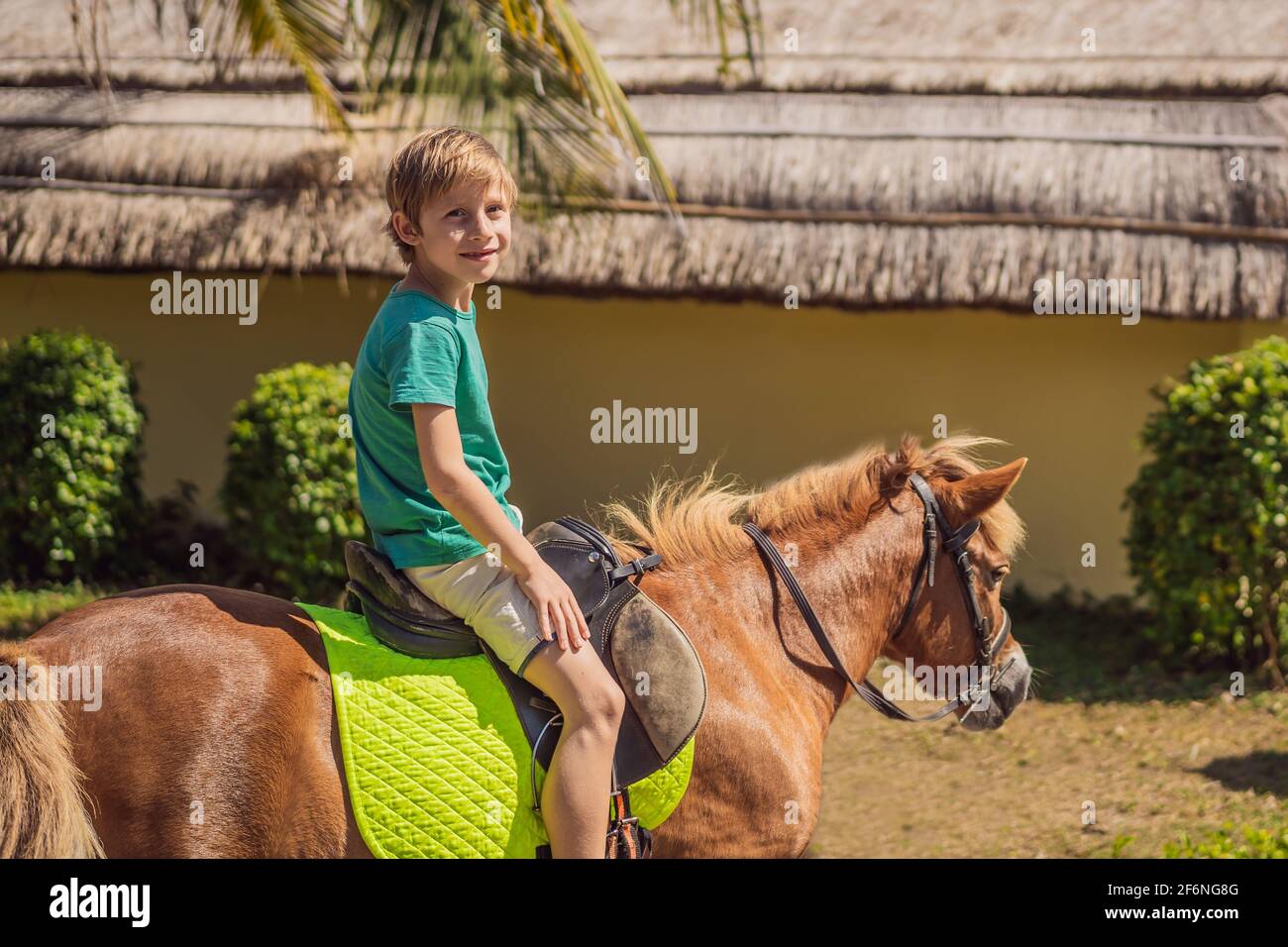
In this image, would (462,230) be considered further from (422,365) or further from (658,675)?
(658,675)

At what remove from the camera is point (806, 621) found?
126 inches

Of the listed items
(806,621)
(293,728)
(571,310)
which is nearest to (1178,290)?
(571,310)

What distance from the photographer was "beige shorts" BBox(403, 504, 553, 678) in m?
2.66

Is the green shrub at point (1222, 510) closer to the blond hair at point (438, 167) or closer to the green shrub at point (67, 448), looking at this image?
the blond hair at point (438, 167)

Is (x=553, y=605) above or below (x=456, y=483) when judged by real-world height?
below

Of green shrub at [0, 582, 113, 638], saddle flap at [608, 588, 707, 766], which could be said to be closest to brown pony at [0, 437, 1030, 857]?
Result: saddle flap at [608, 588, 707, 766]

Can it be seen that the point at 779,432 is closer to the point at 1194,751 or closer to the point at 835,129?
the point at 835,129

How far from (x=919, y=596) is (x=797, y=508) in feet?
1.39

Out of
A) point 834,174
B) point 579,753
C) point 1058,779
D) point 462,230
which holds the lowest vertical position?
point 1058,779

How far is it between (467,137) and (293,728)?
137 centimetres

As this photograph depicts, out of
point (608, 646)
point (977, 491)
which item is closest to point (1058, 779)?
point (977, 491)

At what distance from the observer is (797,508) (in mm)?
3344

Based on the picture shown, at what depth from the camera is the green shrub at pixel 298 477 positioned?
24.9 ft

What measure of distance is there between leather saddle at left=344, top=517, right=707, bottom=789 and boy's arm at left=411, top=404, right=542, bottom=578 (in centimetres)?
29
